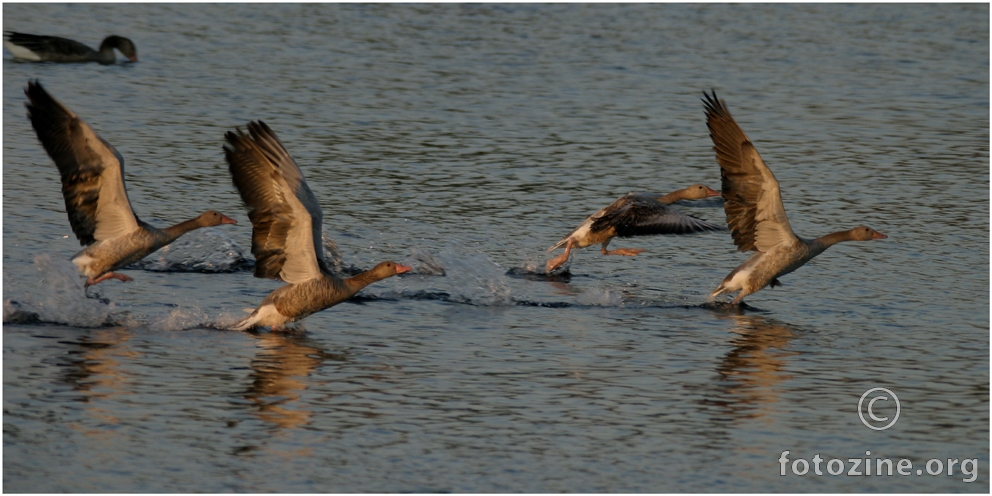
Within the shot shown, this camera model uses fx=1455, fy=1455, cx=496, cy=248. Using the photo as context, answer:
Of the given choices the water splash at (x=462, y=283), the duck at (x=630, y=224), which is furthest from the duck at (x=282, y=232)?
the duck at (x=630, y=224)

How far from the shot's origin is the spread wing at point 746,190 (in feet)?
40.1

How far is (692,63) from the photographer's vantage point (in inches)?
1049

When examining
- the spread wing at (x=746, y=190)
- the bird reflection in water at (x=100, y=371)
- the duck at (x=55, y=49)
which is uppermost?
the duck at (x=55, y=49)

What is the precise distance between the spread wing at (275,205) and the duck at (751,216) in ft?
11.8

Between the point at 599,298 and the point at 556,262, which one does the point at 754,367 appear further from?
the point at 556,262

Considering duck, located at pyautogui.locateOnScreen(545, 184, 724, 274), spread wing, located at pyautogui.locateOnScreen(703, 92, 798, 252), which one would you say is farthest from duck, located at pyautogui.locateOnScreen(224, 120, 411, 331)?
duck, located at pyautogui.locateOnScreen(545, 184, 724, 274)

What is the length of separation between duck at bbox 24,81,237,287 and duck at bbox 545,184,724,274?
381 cm

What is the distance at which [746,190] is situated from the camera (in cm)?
1246

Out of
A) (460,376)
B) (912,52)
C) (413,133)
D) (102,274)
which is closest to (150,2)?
(413,133)

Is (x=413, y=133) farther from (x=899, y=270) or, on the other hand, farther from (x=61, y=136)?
(x=61, y=136)

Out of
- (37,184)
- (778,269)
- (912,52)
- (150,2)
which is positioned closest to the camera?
(778,269)

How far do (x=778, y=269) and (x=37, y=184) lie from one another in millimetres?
8293
